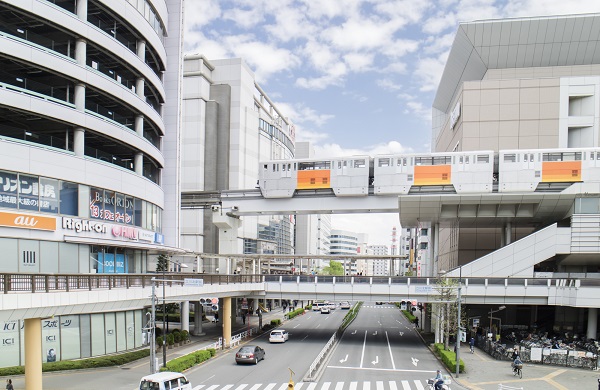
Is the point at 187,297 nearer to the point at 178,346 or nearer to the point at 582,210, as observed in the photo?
the point at 178,346

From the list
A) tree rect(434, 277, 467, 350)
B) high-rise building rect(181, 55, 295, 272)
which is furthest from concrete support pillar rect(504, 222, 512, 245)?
high-rise building rect(181, 55, 295, 272)

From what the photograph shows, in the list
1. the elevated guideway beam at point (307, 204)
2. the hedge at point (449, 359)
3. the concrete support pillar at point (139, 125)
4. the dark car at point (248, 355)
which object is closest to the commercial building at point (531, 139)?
the elevated guideway beam at point (307, 204)

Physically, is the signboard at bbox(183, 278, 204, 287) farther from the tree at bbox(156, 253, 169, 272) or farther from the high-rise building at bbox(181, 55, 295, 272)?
the high-rise building at bbox(181, 55, 295, 272)

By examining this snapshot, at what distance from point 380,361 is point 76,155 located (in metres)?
28.2

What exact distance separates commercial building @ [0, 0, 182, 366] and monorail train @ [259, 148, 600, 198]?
16.2m

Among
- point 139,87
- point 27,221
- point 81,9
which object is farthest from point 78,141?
point 139,87

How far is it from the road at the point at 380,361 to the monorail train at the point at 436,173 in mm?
15917

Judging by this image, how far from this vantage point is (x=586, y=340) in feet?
150

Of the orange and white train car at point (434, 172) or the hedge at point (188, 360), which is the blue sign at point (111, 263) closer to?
the hedge at point (188, 360)

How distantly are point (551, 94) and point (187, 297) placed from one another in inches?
2037

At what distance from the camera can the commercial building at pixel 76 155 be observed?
3175 cm

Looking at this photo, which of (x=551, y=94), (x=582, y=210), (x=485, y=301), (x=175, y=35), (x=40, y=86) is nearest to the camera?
(x=40, y=86)

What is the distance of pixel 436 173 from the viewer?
53.8m

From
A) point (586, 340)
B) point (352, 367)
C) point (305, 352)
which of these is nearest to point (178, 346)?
point (305, 352)
